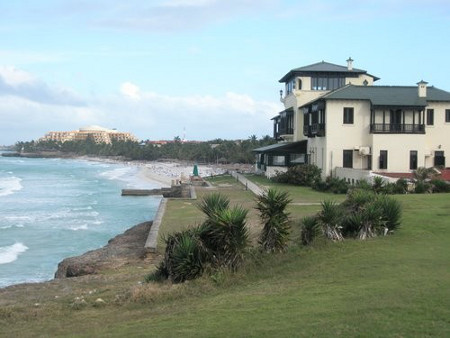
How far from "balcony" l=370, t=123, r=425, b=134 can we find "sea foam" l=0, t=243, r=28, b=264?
2119cm

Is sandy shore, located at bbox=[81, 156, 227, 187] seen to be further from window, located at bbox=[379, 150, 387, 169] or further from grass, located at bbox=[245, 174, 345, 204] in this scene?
Result: window, located at bbox=[379, 150, 387, 169]

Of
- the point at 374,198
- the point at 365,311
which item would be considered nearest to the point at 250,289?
the point at 365,311

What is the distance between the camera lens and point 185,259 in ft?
40.0

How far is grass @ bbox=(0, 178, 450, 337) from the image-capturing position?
785 centimetres

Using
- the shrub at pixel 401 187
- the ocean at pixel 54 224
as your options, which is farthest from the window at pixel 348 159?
the ocean at pixel 54 224

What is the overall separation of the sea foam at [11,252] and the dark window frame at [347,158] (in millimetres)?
19846

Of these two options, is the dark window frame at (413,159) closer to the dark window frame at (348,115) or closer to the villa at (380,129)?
the villa at (380,129)

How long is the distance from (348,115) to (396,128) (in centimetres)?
300

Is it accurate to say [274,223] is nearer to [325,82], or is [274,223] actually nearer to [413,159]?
[413,159]

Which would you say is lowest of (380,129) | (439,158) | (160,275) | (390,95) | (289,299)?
(160,275)

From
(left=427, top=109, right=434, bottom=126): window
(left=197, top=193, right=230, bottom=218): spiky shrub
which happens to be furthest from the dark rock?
(left=427, top=109, right=434, bottom=126): window

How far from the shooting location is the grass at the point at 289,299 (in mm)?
7852

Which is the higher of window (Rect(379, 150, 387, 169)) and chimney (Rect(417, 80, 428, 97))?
chimney (Rect(417, 80, 428, 97))

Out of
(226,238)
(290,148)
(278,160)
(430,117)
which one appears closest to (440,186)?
(430,117)
